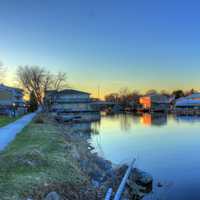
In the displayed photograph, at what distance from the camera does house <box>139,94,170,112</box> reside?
10200 cm

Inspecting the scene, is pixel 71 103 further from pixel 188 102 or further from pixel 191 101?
pixel 191 101

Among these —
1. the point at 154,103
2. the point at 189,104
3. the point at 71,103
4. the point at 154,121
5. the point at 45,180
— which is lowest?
the point at 154,121

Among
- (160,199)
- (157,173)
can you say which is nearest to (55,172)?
(160,199)

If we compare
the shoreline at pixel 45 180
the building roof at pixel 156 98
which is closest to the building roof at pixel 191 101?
the building roof at pixel 156 98

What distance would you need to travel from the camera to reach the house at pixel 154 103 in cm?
10200

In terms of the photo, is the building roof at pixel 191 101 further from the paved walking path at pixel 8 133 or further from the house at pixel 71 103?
the paved walking path at pixel 8 133

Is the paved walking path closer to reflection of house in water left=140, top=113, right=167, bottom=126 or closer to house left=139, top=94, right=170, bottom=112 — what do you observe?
reflection of house in water left=140, top=113, right=167, bottom=126

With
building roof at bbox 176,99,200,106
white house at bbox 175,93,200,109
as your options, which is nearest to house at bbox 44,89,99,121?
white house at bbox 175,93,200,109

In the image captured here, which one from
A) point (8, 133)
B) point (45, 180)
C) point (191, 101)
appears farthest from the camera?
point (191, 101)

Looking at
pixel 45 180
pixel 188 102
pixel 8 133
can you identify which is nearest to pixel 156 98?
pixel 188 102

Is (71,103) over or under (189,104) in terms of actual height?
over

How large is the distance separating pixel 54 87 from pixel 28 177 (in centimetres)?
6058

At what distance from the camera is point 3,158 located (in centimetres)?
822

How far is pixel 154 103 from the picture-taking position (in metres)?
104
